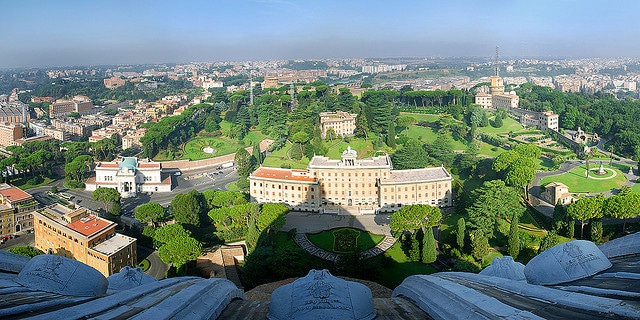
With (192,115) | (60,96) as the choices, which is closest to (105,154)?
(192,115)

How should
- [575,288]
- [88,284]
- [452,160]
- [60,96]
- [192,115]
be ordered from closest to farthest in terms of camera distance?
[575,288] < [88,284] < [452,160] < [192,115] < [60,96]

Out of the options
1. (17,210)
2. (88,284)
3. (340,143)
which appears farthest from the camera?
(340,143)

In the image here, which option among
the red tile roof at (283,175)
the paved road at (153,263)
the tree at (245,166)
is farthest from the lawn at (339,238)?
the tree at (245,166)

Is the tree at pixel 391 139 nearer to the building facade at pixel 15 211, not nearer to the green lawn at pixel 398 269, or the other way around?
the green lawn at pixel 398 269

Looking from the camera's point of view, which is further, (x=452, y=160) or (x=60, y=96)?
(x=60, y=96)

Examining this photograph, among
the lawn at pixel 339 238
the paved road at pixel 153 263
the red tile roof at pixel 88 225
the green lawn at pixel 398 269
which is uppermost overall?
the red tile roof at pixel 88 225

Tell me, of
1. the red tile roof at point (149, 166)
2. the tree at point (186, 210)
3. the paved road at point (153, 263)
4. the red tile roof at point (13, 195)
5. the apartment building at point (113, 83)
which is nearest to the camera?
the paved road at point (153, 263)

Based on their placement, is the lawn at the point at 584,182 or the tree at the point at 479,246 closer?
the tree at the point at 479,246

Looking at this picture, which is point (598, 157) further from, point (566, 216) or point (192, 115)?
point (192, 115)
